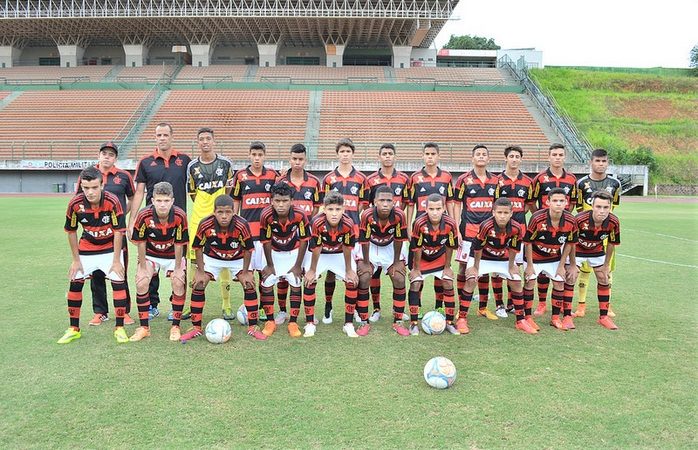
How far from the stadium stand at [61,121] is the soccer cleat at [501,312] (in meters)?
27.9

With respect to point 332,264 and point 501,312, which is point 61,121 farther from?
point 501,312

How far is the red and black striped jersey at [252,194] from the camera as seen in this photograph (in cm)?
562

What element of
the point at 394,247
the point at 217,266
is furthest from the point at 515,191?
the point at 217,266

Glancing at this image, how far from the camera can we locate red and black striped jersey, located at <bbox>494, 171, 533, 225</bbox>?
596cm

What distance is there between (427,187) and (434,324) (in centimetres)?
176

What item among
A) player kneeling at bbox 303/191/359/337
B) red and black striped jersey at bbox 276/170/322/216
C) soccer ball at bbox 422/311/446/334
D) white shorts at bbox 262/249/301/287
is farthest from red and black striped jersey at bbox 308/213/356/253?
soccer ball at bbox 422/311/446/334

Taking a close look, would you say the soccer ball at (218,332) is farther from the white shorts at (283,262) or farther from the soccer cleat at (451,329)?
the soccer cleat at (451,329)

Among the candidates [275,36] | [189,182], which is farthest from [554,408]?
[275,36]

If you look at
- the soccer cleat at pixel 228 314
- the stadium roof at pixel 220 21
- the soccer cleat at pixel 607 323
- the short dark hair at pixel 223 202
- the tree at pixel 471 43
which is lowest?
the soccer cleat at pixel 228 314

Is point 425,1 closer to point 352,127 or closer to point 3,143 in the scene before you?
point 352,127

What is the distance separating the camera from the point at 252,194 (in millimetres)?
5629

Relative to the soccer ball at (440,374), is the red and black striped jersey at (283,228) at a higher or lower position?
Result: higher

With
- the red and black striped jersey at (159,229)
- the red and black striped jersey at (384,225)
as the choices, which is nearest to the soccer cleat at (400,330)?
the red and black striped jersey at (384,225)

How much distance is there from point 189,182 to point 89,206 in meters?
1.13
